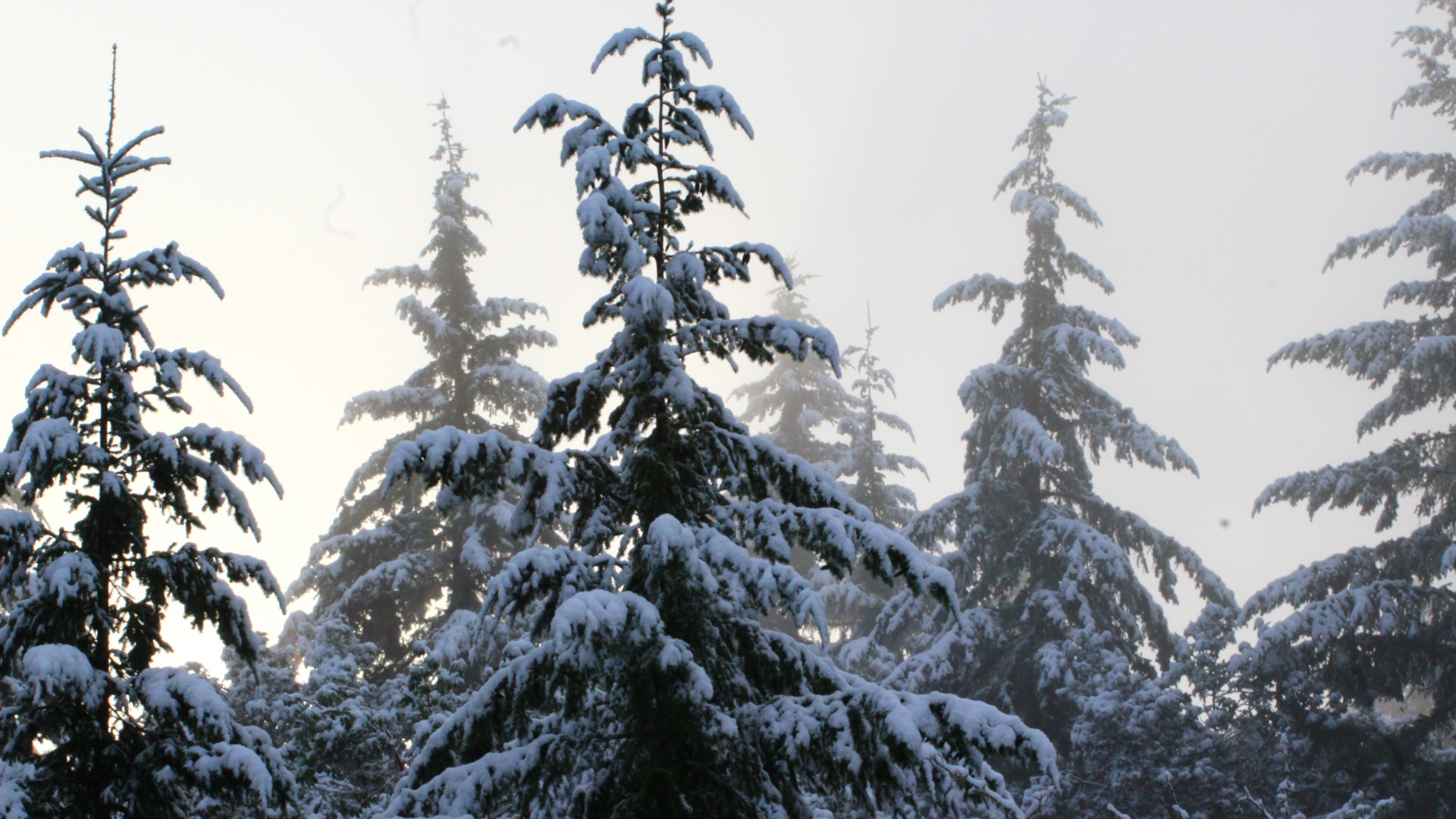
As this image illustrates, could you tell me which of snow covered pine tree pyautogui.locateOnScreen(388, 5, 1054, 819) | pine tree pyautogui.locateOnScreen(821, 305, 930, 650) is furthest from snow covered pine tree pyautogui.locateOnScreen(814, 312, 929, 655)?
snow covered pine tree pyautogui.locateOnScreen(388, 5, 1054, 819)

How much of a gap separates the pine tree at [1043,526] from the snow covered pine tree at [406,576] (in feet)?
30.8

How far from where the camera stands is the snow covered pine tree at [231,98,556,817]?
14078 mm

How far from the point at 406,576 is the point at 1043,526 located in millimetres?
13702

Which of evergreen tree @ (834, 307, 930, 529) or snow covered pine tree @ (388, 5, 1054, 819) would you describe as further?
evergreen tree @ (834, 307, 930, 529)

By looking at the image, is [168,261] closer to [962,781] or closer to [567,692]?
[567,692]

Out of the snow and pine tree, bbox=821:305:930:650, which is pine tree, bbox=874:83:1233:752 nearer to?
pine tree, bbox=821:305:930:650

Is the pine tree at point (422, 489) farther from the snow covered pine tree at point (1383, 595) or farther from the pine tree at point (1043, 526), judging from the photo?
the snow covered pine tree at point (1383, 595)

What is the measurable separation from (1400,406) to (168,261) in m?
22.6

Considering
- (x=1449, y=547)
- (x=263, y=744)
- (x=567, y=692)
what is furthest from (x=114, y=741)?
(x=1449, y=547)

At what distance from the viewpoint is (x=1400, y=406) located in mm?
20547

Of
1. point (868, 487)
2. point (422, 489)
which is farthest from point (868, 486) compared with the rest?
point (422, 489)

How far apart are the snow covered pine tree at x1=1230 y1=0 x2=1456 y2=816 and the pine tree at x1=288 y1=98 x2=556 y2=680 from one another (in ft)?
50.7

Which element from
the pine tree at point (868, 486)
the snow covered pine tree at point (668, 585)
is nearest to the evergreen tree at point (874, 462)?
the pine tree at point (868, 486)

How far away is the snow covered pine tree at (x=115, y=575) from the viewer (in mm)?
7363
